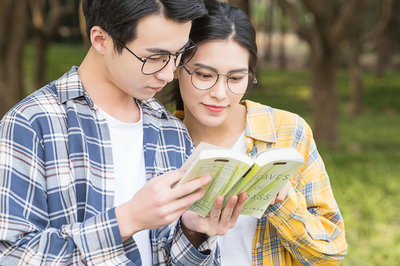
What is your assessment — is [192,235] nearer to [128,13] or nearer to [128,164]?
[128,164]

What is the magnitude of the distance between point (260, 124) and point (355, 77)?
1401 centimetres

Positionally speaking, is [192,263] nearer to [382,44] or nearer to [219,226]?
[219,226]

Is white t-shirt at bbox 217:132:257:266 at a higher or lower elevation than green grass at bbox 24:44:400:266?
higher

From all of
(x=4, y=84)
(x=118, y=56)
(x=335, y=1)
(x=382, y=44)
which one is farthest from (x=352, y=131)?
(x=118, y=56)

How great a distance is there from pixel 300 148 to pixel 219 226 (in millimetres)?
597

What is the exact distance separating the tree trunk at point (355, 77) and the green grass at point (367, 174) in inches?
13.4

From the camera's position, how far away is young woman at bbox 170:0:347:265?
2.04m

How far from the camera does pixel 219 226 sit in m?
1.72

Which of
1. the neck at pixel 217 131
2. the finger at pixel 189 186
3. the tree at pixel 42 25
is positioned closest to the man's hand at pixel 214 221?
the finger at pixel 189 186

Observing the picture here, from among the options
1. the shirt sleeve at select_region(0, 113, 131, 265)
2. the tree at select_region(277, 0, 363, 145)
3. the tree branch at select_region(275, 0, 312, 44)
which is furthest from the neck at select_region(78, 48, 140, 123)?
the tree branch at select_region(275, 0, 312, 44)

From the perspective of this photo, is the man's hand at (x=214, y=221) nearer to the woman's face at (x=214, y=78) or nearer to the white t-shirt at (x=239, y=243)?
the white t-shirt at (x=239, y=243)

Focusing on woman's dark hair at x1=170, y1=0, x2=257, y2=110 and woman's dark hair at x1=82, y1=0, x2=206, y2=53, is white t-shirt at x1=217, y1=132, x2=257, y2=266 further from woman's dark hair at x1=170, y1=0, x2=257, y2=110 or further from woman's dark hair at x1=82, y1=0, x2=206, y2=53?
woman's dark hair at x1=82, y1=0, x2=206, y2=53

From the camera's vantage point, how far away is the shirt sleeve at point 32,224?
1.47m

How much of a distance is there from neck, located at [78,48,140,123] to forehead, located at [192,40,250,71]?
0.43 m
